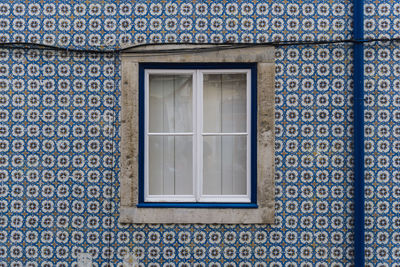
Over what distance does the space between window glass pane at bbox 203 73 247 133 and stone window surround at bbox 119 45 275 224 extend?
24 centimetres

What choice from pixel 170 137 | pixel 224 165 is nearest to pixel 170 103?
pixel 170 137

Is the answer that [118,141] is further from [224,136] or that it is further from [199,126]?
[224,136]

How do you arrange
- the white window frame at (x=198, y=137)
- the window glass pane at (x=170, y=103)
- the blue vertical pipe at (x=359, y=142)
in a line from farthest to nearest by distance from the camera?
the window glass pane at (x=170, y=103) < the white window frame at (x=198, y=137) < the blue vertical pipe at (x=359, y=142)

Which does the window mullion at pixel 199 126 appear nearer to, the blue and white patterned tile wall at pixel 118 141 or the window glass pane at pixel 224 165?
the window glass pane at pixel 224 165

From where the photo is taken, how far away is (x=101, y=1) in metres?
3.89

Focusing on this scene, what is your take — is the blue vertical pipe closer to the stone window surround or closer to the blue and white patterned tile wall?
the blue and white patterned tile wall

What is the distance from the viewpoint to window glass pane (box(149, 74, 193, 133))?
158 inches

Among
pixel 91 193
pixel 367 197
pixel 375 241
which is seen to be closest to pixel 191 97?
pixel 91 193

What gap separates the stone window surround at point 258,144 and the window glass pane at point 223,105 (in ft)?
0.78

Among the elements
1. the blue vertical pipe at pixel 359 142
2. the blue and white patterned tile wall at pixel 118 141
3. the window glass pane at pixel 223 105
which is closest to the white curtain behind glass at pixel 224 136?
the window glass pane at pixel 223 105

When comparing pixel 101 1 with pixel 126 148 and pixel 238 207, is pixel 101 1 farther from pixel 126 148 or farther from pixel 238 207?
pixel 238 207

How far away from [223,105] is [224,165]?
67cm

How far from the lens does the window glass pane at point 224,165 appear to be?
3.99m

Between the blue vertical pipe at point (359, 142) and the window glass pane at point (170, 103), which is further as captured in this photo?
Result: the window glass pane at point (170, 103)
